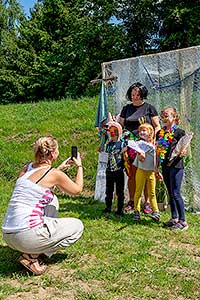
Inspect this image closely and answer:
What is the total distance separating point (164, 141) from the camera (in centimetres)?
486


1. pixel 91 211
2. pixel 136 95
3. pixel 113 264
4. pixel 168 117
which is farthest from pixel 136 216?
pixel 136 95

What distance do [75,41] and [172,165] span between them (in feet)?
67.4

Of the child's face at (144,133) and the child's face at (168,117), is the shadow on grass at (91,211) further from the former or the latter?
the child's face at (168,117)

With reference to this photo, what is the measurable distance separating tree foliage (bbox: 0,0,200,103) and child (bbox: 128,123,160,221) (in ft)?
54.3

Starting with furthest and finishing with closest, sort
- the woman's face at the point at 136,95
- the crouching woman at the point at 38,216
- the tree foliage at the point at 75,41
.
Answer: the tree foliage at the point at 75,41 < the woman's face at the point at 136,95 < the crouching woman at the point at 38,216

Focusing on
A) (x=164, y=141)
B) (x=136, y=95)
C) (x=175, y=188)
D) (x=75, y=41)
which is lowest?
(x=175, y=188)

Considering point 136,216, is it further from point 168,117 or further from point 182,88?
point 182,88

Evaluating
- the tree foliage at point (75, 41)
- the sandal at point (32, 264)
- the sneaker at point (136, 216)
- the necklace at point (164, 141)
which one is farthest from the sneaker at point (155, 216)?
the tree foliage at point (75, 41)

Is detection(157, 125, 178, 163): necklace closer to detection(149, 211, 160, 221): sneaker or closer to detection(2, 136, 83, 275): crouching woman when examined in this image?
detection(149, 211, 160, 221): sneaker

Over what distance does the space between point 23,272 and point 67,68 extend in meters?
21.2

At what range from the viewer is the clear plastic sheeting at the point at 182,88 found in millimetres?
5590

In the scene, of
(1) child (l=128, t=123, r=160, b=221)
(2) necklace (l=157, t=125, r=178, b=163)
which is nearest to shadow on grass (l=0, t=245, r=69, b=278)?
(1) child (l=128, t=123, r=160, b=221)

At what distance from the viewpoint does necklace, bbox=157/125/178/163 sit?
483cm

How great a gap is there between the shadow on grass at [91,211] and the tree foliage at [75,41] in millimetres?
15721
